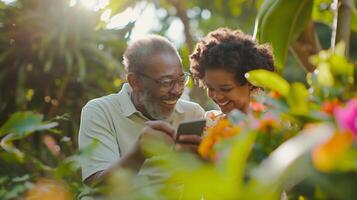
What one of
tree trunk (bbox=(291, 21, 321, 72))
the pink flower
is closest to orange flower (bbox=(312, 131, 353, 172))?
the pink flower

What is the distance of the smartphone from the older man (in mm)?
846

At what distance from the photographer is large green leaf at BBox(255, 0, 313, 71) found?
2.76 metres

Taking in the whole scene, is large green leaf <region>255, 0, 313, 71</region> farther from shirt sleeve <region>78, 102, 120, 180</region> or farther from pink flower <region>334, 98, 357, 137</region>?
pink flower <region>334, 98, 357, 137</region>

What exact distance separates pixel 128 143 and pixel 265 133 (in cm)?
149

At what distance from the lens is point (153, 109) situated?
2.67 m

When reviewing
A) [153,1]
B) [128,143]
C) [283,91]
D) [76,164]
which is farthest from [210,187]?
[153,1]

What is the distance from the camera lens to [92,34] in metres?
5.93

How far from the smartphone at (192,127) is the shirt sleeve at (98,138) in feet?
2.72

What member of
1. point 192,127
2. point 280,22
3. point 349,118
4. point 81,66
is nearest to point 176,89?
point 280,22

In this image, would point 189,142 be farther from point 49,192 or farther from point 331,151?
point 331,151

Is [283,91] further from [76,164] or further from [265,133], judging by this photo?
[76,164]

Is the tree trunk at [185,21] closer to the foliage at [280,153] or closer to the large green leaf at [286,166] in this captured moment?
the foliage at [280,153]

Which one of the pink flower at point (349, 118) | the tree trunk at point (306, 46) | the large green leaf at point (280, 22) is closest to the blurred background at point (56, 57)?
the tree trunk at point (306, 46)

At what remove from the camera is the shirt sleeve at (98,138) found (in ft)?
8.07
